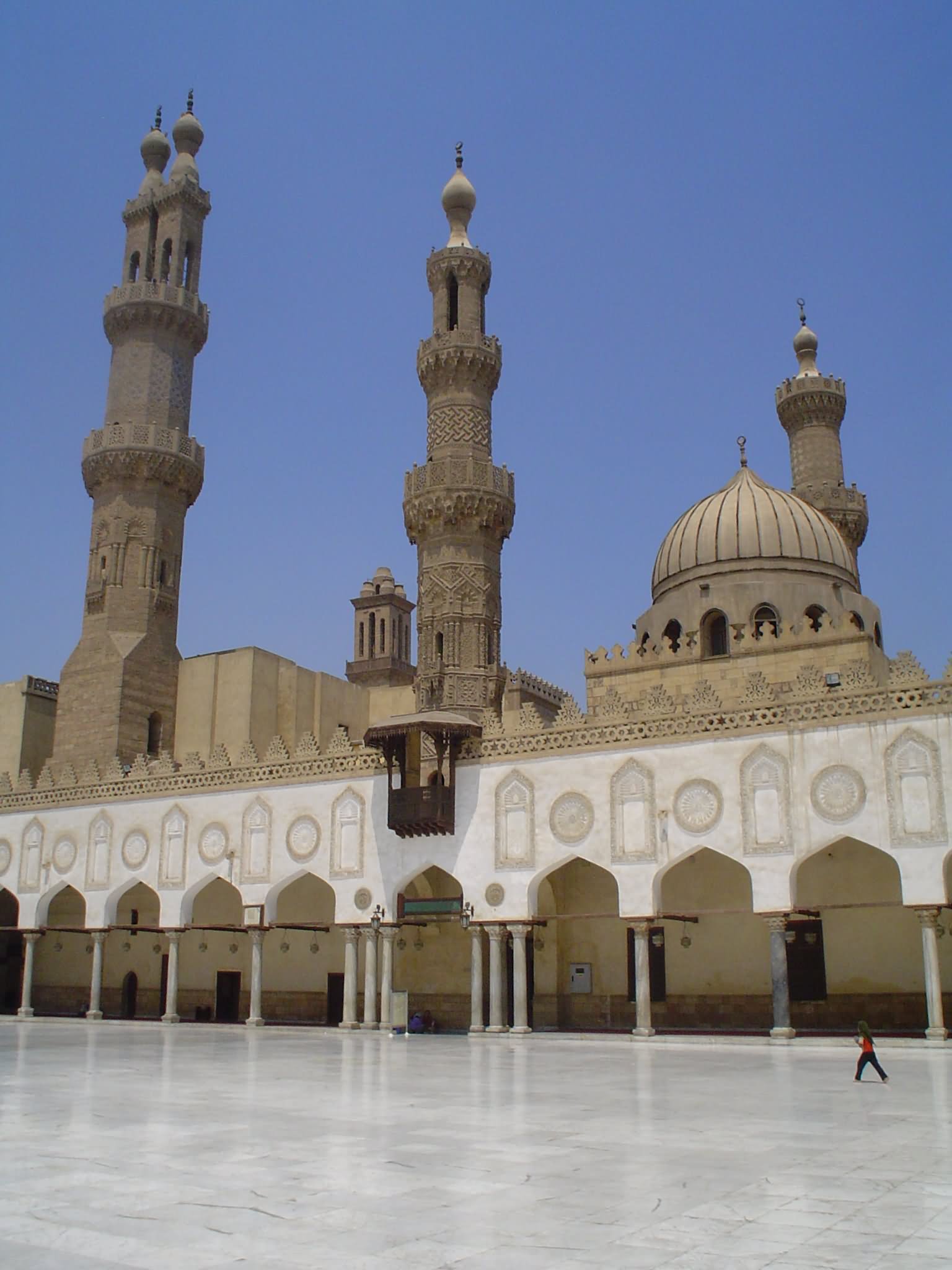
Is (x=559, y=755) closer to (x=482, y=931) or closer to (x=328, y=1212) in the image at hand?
(x=482, y=931)

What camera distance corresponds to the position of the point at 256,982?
24.5 m

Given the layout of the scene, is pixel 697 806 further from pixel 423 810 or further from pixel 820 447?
pixel 820 447

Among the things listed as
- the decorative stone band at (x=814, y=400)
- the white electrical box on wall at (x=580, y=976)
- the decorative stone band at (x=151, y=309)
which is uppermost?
the decorative stone band at (x=151, y=309)

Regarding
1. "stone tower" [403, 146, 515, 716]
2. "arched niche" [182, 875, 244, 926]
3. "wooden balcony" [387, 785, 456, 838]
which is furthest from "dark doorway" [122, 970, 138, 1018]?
"wooden balcony" [387, 785, 456, 838]

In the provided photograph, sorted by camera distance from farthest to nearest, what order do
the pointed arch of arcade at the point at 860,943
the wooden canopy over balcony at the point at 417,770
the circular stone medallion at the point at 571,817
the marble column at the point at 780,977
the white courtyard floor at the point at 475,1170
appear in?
the wooden canopy over balcony at the point at 417,770 < the circular stone medallion at the point at 571,817 < the pointed arch of arcade at the point at 860,943 < the marble column at the point at 780,977 < the white courtyard floor at the point at 475,1170

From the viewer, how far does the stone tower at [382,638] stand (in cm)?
5750

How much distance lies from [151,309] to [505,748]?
1824 cm

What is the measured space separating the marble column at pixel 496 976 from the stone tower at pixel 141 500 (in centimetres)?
1271

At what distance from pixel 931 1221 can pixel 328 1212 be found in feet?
9.17

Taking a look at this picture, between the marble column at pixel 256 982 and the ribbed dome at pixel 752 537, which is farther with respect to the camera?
the ribbed dome at pixel 752 537

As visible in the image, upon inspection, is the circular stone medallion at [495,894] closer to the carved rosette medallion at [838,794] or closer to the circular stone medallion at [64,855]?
the carved rosette medallion at [838,794]

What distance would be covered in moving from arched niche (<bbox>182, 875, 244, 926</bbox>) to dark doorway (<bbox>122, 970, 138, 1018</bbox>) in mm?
2886

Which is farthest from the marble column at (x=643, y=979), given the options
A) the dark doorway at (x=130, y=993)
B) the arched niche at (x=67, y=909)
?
the arched niche at (x=67, y=909)

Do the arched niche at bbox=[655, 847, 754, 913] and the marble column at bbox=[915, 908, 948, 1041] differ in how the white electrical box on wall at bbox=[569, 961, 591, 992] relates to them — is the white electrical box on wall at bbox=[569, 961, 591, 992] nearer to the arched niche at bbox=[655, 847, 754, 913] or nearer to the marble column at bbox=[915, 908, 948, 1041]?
the arched niche at bbox=[655, 847, 754, 913]
